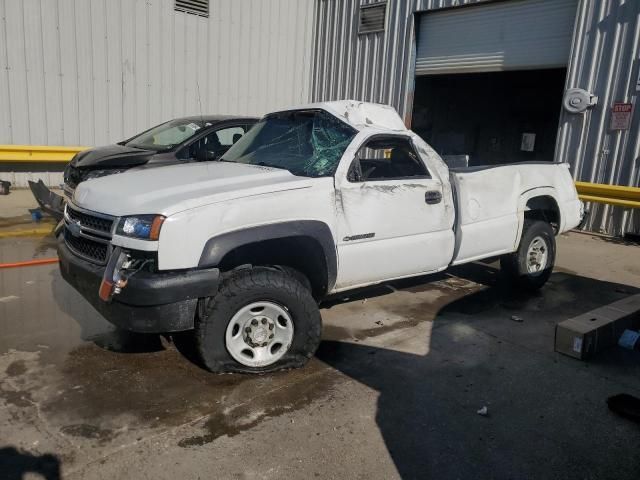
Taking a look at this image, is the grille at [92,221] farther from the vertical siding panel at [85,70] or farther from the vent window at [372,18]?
the vent window at [372,18]

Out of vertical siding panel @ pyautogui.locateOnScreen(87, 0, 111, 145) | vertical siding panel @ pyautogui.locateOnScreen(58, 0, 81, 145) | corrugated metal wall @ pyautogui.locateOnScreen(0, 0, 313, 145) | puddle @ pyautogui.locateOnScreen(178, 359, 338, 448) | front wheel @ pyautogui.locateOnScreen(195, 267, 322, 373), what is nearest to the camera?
puddle @ pyautogui.locateOnScreen(178, 359, 338, 448)

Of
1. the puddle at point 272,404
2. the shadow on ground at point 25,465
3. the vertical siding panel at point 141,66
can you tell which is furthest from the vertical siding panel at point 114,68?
the shadow on ground at point 25,465

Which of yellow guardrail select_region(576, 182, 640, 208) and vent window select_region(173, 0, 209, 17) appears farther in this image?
vent window select_region(173, 0, 209, 17)

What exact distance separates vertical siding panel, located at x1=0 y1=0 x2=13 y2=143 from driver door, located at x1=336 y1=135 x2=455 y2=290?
8726 mm

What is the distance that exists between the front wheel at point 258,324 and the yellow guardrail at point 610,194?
7.04 m

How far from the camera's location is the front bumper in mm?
3268

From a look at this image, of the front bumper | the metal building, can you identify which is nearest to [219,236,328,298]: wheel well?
the front bumper

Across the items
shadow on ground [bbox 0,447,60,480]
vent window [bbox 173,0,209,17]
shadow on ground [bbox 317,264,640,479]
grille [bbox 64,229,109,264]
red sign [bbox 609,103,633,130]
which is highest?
vent window [bbox 173,0,209,17]

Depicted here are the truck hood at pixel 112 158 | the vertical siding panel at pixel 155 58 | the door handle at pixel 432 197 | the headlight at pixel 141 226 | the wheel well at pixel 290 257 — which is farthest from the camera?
the vertical siding panel at pixel 155 58

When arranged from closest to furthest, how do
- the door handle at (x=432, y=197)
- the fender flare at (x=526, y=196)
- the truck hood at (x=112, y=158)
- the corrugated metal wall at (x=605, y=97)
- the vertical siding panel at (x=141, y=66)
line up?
the door handle at (x=432, y=197) → the fender flare at (x=526, y=196) → the truck hood at (x=112, y=158) → the corrugated metal wall at (x=605, y=97) → the vertical siding panel at (x=141, y=66)

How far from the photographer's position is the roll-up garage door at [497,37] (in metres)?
9.92

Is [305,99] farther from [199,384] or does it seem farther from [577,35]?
[199,384]

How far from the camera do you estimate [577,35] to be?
9.45 meters

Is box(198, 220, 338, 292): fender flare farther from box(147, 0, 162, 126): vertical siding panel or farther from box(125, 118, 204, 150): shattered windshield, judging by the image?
box(147, 0, 162, 126): vertical siding panel
